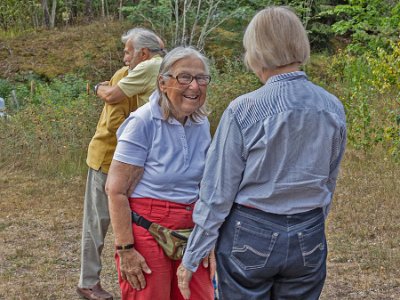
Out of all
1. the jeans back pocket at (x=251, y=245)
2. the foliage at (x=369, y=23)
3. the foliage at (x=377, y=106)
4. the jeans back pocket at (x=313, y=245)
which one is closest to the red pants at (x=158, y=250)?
the jeans back pocket at (x=251, y=245)

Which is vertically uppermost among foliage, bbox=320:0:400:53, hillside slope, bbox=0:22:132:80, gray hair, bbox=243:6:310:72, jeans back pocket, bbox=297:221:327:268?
gray hair, bbox=243:6:310:72

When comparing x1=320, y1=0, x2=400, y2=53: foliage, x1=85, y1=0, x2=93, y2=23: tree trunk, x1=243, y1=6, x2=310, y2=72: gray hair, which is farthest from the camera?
x1=85, y1=0, x2=93, y2=23: tree trunk

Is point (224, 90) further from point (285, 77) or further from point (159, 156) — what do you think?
point (285, 77)

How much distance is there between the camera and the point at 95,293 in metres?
4.98

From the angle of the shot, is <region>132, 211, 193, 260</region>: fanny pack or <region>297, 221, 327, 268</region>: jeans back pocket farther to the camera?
<region>132, 211, 193, 260</region>: fanny pack

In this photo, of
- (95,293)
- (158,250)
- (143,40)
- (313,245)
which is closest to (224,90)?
(95,293)

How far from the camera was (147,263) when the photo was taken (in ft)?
10.3

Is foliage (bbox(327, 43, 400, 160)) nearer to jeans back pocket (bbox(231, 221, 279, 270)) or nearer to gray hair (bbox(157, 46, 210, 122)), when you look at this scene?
gray hair (bbox(157, 46, 210, 122))

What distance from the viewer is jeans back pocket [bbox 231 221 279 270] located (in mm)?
2713

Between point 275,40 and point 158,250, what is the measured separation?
3.34 ft

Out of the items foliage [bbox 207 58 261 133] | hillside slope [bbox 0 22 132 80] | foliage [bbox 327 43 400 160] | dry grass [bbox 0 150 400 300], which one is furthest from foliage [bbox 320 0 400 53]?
dry grass [bbox 0 150 400 300]

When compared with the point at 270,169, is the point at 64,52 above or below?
below

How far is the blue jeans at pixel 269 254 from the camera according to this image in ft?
8.93

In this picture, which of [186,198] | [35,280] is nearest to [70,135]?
[35,280]
